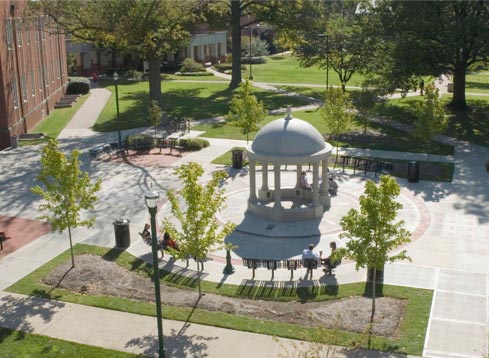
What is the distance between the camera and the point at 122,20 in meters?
42.2

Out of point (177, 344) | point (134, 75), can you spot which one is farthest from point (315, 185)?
point (134, 75)

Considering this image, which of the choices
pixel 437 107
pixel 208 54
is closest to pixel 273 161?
pixel 437 107

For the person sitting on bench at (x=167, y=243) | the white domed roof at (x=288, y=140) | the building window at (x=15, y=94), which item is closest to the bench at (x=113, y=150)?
the building window at (x=15, y=94)

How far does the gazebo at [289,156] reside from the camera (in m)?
24.6

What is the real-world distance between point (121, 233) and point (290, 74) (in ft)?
184

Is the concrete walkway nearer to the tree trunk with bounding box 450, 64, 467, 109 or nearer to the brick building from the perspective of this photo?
the brick building

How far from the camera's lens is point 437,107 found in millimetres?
33094

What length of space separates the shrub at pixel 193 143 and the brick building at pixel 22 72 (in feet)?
36.0

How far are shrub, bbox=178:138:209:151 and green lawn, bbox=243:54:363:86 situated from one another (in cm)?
2806

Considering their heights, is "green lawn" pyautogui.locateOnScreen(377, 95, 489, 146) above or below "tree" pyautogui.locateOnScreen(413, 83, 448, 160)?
below

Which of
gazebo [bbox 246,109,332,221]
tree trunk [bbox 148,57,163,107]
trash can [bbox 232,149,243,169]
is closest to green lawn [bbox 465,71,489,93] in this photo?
tree trunk [bbox 148,57,163,107]

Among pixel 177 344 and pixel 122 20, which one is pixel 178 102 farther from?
pixel 177 344

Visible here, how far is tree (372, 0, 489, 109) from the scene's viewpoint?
3978 centimetres

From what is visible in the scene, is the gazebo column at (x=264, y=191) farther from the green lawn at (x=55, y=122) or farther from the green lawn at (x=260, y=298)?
the green lawn at (x=55, y=122)
